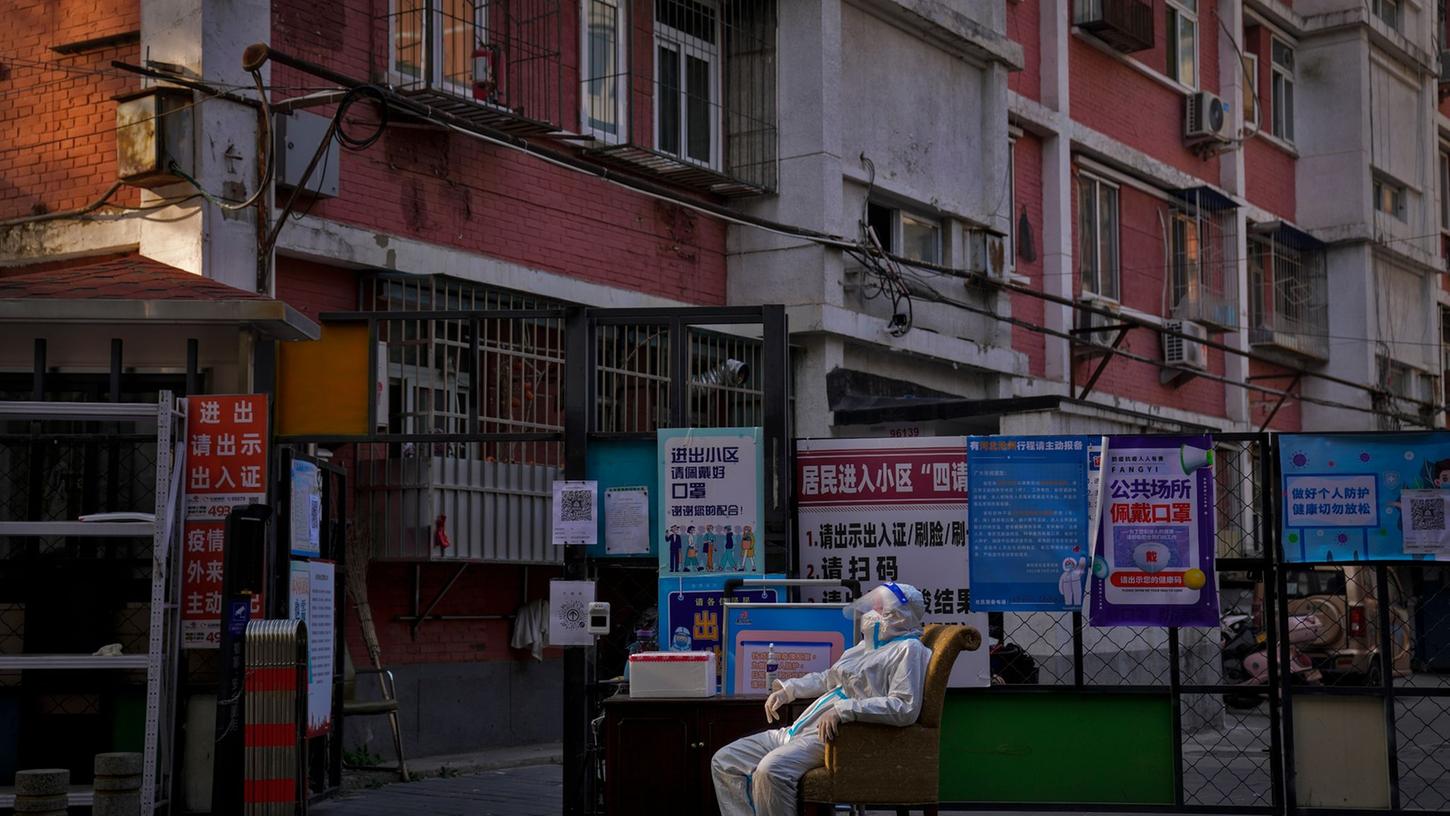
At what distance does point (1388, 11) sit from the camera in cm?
3131

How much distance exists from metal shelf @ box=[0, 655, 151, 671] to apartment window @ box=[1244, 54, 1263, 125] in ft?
71.3

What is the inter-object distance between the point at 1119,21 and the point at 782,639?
15.8m

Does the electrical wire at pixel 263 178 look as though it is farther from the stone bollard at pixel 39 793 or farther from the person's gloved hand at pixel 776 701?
the person's gloved hand at pixel 776 701

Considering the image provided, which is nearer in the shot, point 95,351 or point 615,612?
point 95,351

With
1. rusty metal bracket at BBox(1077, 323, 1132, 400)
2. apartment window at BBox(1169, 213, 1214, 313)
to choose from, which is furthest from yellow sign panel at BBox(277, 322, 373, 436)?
apartment window at BBox(1169, 213, 1214, 313)

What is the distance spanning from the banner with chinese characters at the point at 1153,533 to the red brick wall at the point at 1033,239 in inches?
468

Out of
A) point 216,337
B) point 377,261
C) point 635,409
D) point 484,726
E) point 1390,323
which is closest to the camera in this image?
point 216,337

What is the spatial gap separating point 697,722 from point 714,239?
953 centimetres

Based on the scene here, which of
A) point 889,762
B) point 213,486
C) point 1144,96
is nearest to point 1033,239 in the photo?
point 1144,96

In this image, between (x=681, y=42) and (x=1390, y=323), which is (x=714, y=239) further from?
(x=1390, y=323)

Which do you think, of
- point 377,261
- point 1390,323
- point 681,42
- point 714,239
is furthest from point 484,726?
point 1390,323

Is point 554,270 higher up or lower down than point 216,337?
higher up

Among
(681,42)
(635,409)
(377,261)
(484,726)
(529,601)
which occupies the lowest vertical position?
(484,726)

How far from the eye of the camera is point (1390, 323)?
30.1 m
